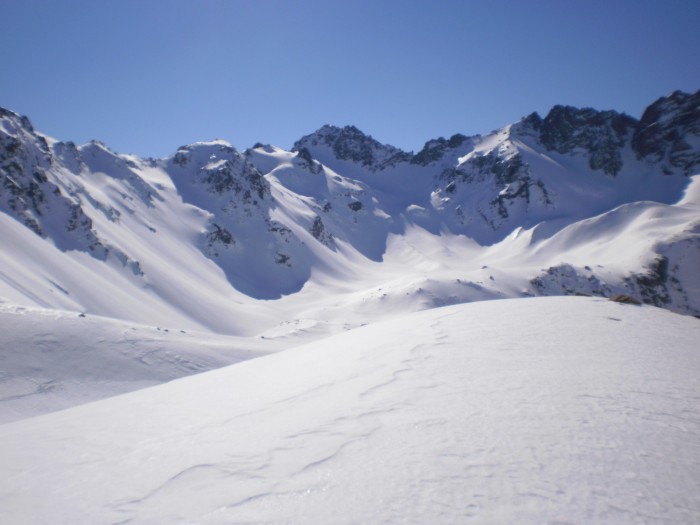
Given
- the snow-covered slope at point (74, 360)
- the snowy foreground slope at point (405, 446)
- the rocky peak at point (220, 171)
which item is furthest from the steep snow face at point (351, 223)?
the snowy foreground slope at point (405, 446)

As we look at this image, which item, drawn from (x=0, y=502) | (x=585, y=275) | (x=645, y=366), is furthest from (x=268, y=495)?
(x=585, y=275)

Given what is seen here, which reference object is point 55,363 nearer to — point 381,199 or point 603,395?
point 603,395

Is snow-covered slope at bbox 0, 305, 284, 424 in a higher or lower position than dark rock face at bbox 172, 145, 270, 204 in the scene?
lower

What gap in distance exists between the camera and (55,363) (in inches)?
485

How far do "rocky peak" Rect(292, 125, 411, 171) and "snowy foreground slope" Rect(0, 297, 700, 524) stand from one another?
181388 mm

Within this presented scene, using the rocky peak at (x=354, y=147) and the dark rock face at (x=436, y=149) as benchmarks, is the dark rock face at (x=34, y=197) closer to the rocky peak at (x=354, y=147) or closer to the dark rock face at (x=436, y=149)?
the rocky peak at (x=354, y=147)

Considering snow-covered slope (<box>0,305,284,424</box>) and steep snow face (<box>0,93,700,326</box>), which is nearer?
snow-covered slope (<box>0,305,284,424</box>)

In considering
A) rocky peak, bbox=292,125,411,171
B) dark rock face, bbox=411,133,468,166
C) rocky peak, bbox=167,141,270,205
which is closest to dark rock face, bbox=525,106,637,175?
dark rock face, bbox=411,133,468,166

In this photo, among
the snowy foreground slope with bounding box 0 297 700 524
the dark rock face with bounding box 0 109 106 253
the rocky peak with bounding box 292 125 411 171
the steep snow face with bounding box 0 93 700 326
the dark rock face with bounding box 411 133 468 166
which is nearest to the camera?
the snowy foreground slope with bounding box 0 297 700 524

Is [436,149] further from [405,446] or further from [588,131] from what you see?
[405,446]

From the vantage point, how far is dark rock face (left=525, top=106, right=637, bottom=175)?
463 feet

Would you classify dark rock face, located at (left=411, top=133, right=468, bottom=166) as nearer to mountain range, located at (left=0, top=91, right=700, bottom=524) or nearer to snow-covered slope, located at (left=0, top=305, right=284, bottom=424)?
mountain range, located at (left=0, top=91, right=700, bottom=524)

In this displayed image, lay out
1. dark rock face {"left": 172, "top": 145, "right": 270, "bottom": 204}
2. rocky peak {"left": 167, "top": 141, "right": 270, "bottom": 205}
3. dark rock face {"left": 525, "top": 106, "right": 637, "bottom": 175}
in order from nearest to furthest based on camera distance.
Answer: dark rock face {"left": 172, "top": 145, "right": 270, "bottom": 204}, rocky peak {"left": 167, "top": 141, "right": 270, "bottom": 205}, dark rock face {"left": 525, "top": 106, "right": 637, "bottom": 175}

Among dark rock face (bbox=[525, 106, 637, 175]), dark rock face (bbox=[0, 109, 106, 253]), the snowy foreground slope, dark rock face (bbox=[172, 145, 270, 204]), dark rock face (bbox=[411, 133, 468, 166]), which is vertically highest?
dark rock face (bbox=[411, 133, 468, 166])
